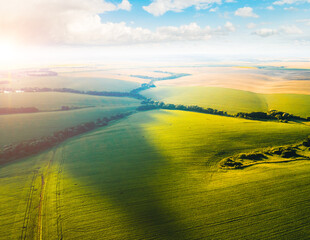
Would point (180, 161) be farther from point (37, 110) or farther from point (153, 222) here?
point (37, 110)

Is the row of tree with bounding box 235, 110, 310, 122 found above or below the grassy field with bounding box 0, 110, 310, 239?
above

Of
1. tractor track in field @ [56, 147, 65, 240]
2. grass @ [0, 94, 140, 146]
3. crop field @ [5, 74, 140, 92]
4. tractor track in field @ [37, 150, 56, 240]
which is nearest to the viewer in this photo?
tractor track in field @ [56, 147, 65, 240]

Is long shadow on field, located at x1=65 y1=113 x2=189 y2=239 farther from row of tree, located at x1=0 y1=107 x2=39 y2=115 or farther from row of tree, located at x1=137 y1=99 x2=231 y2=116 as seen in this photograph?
row of tree, located at x1=0 y1=107 x2=39 y2=115

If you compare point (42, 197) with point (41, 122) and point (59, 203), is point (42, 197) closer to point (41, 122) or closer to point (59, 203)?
point (59, 203)

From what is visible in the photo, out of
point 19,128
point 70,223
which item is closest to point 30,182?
point 70,223

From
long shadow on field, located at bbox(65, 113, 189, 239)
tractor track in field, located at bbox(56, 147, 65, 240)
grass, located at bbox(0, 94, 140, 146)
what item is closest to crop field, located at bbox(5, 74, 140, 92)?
grass, located at bbox(0, 94, 140, 146)

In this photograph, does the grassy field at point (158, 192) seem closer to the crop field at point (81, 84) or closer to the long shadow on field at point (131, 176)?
the long shadow on field at point (131, 176)
